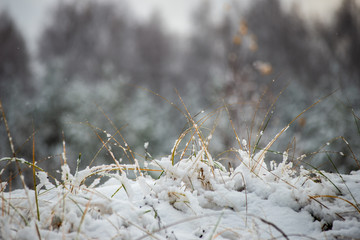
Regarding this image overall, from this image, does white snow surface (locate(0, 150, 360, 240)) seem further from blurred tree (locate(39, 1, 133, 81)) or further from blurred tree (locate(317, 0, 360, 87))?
blurred tree (locate(317, 0, 360, 87))

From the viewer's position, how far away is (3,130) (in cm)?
726

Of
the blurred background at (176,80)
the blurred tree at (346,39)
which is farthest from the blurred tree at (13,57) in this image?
the blurred tree at (346,39)

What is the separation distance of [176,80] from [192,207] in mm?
23520

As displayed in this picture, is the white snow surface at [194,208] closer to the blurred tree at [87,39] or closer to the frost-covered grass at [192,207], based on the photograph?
the frost-covered grass at [192,207]

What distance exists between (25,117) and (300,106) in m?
9.53

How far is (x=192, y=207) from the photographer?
3.45 feet

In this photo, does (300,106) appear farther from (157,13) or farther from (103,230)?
(157,13)

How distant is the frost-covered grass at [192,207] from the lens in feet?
2.76

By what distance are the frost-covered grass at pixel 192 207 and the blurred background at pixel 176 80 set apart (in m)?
0.19

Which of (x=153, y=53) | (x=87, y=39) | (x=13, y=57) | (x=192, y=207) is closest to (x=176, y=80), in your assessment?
(x=153, y=53)

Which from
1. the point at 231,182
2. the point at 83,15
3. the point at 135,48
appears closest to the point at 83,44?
the point at 83,15

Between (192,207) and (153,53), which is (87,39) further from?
(192,207)

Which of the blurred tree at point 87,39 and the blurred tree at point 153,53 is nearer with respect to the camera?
the blurred tree at point 87,39

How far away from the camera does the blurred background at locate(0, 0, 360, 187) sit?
4.90 meters
